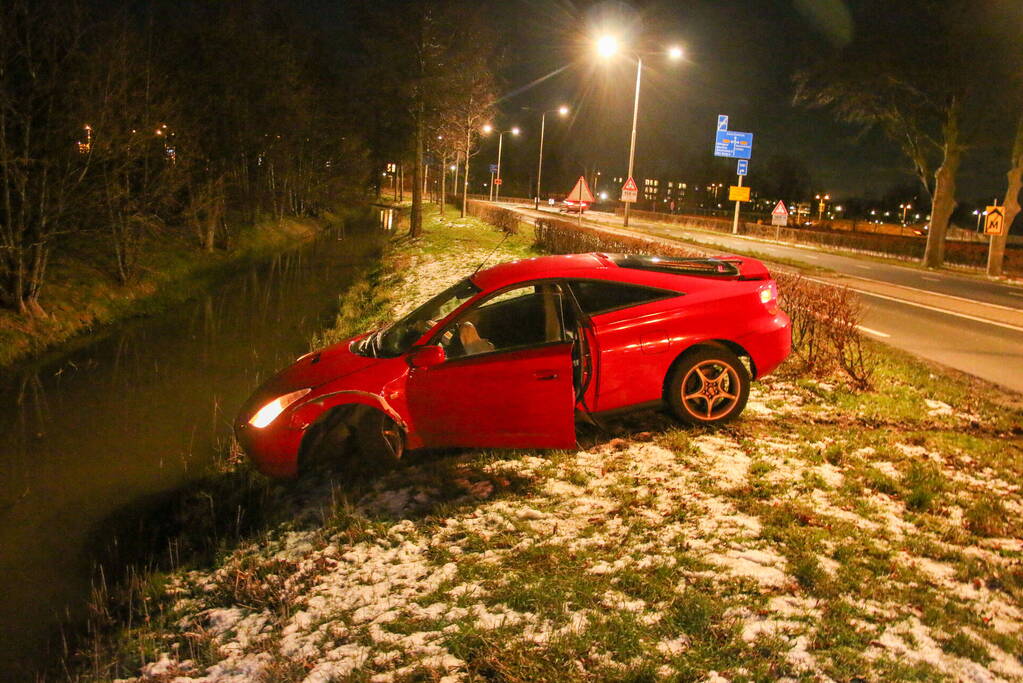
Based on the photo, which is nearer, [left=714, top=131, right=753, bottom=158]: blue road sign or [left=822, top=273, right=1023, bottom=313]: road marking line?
[left=822, top=273, right=1023, bottom=313]: road marking line

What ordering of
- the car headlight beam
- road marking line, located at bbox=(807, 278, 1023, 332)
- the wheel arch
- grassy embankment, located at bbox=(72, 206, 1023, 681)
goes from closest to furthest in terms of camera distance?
1. grassy embankment, located at bbox=(72, 206, 1023, 681)
2. the wheel arch
3. the car headlight beam
4. road marking line, located at bbox=(807, 278, 1023, 332)

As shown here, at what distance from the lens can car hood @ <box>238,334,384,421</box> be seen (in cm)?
576

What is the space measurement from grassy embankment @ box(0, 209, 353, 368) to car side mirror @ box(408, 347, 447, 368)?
979cm

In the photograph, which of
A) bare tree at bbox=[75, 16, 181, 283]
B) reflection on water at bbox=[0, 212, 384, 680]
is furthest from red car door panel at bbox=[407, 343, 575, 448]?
bare tree at bbox=[75, 16, 181, 283]

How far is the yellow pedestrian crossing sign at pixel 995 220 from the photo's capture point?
82.3 feet

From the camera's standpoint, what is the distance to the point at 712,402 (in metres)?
6.34

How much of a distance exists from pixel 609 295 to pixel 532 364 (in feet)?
3.49

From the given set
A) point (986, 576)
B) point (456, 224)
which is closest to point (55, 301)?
point (986, 576)

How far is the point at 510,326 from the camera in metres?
6.31

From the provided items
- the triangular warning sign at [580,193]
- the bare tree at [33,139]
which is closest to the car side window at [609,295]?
the bare tree at [33,139]

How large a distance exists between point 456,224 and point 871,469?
31.1 metres

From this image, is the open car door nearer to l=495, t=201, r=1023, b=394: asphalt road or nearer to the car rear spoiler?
the car rear spoiler

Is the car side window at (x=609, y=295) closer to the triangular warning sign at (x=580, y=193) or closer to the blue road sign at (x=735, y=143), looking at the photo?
the triangular warning sign at (x=580, y=193)

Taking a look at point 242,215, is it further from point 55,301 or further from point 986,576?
point 986,576
